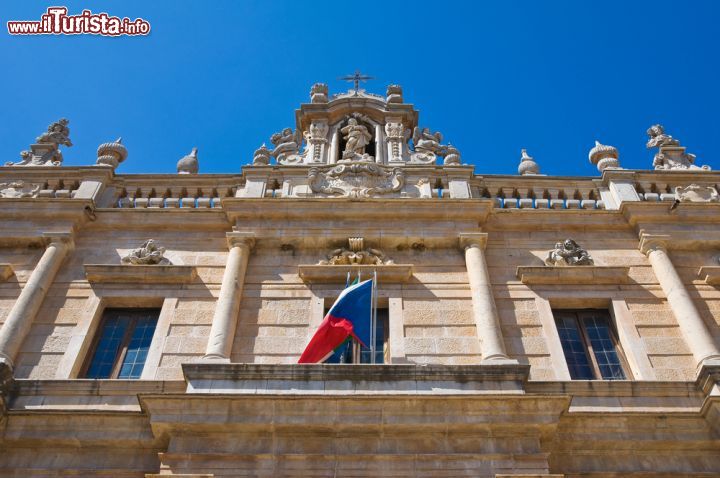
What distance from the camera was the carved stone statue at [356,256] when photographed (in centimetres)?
1376

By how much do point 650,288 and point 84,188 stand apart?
1126 centimetres

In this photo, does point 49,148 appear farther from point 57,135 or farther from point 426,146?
point 426,146

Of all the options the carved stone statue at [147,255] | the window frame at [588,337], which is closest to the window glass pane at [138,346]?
the carved stone statue at [147,255]

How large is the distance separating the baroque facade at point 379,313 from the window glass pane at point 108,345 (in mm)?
34

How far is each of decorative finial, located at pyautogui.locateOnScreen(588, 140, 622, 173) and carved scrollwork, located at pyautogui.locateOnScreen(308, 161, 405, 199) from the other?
4.46 m

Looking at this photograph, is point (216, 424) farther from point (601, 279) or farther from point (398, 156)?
point (398, 156)

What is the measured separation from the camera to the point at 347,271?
13.4m

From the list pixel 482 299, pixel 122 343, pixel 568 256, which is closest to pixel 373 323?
pixel 482 299

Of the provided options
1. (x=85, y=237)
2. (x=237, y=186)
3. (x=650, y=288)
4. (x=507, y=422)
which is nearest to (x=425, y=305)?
(x=507, y=422)

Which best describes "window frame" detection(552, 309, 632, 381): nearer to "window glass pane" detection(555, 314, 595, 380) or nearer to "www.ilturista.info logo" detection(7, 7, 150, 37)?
"window glass pane" detection(555, 314, 595, 380)

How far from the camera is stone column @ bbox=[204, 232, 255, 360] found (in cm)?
1175

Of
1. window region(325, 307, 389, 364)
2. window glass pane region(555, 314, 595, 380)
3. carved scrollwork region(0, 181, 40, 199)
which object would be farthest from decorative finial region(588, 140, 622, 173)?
carved scrollwork region(0, 181, 40, 199)

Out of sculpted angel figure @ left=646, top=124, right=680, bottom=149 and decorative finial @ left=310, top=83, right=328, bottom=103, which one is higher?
decorative finial @ left=310, top=83, right=328, bottom=103

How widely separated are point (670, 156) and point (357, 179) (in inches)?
281
